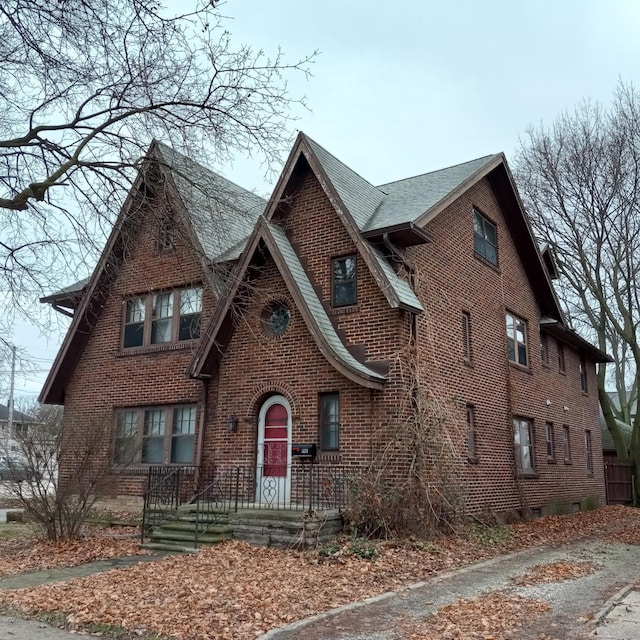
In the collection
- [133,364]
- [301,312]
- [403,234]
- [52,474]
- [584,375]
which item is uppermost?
[403,234]

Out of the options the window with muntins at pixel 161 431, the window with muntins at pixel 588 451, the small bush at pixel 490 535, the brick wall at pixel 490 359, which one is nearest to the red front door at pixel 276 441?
the window with muntins at pixel 161 431

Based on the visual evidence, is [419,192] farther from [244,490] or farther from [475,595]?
[475,595]

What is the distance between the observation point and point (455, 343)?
49.9 ft

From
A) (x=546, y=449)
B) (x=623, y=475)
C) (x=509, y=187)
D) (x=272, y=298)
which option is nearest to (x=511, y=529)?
(x=546, y=449)

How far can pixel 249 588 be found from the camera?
8.28 meters

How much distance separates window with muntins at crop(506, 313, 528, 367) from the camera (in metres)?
18.4

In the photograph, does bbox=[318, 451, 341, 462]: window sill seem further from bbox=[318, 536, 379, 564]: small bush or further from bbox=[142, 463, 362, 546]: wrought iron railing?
bbox=[318, 536, 379, 564]: small bush

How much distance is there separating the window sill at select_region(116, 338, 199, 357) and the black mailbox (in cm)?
411

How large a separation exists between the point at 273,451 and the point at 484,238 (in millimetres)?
8064

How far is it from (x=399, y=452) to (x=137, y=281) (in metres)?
8.88

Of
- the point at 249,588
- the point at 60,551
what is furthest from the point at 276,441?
the point at 249,588

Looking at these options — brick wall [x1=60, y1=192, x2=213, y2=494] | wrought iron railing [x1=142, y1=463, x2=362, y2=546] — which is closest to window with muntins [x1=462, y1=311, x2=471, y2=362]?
wrought iron railing [x1=142, y1=463, x2=362, y2=546]

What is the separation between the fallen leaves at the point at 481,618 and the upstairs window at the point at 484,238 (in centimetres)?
1061

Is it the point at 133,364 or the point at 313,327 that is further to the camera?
the point at 133,364
